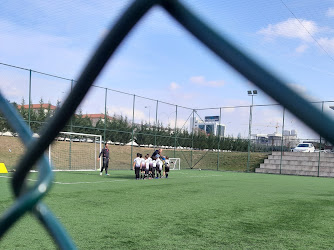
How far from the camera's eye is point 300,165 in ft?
81.0

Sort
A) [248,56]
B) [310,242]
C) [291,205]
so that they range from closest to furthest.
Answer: [248,56] < [310,242] < [291,205]

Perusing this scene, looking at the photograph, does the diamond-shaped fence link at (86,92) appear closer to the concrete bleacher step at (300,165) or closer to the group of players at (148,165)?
the group of players at (148,165)

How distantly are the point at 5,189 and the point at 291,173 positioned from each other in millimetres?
19625

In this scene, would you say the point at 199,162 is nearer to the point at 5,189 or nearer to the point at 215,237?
the point at 5,189

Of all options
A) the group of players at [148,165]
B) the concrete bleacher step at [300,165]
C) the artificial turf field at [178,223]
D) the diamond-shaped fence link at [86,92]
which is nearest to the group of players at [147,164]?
the group of players at [148,165]

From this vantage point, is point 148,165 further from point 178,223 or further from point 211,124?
point 211,124

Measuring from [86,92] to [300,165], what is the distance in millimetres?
25804

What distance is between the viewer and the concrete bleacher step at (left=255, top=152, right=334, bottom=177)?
931 inches

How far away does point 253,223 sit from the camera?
597cm

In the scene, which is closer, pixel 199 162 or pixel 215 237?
pixel 215 237

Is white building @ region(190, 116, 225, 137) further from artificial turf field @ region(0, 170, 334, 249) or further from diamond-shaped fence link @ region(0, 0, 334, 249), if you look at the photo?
diamond-shaped fence link @ region(0, 0, 334, 249)

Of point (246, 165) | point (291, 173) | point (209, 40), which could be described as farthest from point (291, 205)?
point (246, 165)

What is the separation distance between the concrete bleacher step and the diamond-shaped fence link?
947 inches

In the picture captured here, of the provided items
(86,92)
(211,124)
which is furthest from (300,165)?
(86,92)
